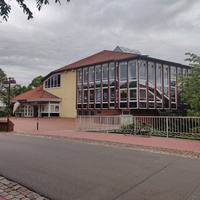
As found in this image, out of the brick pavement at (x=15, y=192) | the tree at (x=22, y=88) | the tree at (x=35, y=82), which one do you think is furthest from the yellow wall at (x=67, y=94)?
the brick pavement at (x=15, y=192)

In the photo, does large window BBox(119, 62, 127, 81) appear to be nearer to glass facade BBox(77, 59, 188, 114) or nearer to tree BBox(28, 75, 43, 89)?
glass facade BBox(77, 59, 188, 114)

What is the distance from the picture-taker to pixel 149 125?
13711mm

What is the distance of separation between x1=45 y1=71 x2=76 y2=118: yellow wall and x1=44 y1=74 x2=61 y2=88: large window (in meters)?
1.10

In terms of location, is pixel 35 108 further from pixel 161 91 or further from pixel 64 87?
pixel 161 91

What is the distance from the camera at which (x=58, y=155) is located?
806 cm

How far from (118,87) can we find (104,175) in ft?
85.3

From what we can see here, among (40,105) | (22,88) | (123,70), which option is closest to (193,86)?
(123,70)

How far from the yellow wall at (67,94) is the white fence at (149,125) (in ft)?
68.1

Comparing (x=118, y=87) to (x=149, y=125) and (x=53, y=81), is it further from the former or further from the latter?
(x=149, y=125)

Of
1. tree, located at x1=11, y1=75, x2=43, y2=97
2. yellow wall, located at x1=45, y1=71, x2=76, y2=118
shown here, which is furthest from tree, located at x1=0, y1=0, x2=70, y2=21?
tree, located at x1=11, y1=75, x2=43, y2=97

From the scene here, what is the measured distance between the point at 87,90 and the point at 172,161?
28795 mm

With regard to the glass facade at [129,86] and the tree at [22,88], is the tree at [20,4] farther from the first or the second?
the tree at [22,88]

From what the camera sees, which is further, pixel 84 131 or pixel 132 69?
pixel 132 69

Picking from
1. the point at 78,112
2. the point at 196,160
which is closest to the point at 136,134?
the point at 196,160
